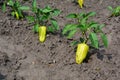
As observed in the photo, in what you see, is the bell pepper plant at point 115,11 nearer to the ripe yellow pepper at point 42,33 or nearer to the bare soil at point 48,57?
the bare soil at point 48,57

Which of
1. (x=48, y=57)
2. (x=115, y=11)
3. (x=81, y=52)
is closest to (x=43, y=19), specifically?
(x=48, y=57)

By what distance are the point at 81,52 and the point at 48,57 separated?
40 cm

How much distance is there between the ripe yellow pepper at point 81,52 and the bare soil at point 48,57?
0.06 m

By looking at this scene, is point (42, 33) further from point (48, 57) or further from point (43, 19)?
point (48, 57)

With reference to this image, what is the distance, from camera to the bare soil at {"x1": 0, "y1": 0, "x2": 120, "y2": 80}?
10.7ft

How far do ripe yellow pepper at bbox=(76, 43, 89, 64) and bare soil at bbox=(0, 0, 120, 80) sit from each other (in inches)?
2.4

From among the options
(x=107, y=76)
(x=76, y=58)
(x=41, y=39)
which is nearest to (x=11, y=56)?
(x=41, y=39)

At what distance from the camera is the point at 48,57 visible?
354 centimetres

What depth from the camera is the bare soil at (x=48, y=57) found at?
3264 mm

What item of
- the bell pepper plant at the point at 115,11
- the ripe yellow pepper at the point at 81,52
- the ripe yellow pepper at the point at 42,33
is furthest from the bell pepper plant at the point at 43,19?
the bell pepper plant at the point at 115,11

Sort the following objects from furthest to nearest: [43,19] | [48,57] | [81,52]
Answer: [43,19] → [48,57] → [81,52]

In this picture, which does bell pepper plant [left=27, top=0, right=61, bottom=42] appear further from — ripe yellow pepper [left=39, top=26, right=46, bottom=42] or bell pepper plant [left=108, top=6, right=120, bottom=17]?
bell pepper plant [left=108, top=6, right=120, bottom=17]

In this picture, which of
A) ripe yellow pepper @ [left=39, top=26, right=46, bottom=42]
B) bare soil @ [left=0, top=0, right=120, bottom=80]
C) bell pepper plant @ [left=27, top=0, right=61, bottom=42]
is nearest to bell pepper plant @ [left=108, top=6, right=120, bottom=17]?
bare soil @ [left=0, top=0, right=120, bottom=80]

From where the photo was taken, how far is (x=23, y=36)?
3924 mm
